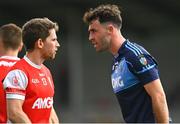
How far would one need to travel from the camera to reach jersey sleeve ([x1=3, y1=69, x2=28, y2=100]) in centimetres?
558

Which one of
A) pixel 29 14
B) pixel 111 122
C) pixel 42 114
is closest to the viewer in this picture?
pixel 42 114

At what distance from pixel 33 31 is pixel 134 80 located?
37.1 inches

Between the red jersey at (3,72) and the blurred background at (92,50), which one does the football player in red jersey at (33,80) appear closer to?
the red jersey at (3,72)

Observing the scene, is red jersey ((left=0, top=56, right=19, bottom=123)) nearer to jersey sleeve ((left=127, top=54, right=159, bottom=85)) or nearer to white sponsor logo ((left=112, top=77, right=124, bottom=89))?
white sponsor logo ((left=112, top=77, right=124, bottom=89))

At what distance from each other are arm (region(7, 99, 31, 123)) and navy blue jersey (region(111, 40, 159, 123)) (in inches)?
31.3

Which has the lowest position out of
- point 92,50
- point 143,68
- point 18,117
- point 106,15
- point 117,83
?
point 92,50

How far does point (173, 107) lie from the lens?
20.1 m

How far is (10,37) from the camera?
6590 mm

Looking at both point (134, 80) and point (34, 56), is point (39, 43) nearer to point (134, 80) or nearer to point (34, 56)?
point (34, 56)

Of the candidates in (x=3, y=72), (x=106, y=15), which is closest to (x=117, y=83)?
(x=106, y=15)

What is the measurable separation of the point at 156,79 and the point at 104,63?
1663cm

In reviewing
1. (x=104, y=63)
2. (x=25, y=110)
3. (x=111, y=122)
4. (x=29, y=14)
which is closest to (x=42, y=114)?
(x=25, y=110)

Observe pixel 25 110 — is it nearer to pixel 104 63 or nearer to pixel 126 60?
pixel 126 60

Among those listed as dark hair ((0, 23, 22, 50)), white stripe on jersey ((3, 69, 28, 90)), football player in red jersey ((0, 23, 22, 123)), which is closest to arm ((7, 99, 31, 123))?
white stripe on jersey ((3, 69, 28, 90))
